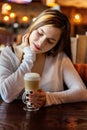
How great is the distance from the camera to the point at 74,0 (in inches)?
360

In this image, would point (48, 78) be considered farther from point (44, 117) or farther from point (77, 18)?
point (77, 18)

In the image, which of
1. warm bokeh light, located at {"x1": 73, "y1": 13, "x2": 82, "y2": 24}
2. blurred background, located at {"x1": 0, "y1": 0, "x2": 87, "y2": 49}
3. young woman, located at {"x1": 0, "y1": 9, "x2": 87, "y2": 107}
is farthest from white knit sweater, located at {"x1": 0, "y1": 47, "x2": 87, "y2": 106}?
warm bokeh light, located at {"x1": 73, "y1": 13, "x2": 82, "y2": 24}

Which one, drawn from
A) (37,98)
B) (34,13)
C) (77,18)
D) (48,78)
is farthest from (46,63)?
(34,13)

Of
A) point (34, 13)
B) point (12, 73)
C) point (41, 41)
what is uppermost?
point (41, 41)

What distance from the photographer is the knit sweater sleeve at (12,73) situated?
1479 millimetres

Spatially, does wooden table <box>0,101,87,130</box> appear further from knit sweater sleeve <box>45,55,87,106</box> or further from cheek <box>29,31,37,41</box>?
cheek <box>29,31,37,41</box>

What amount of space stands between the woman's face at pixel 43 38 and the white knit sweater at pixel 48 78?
58mm

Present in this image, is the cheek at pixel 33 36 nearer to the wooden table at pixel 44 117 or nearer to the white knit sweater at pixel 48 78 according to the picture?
the white knit sweater at pixel 48 78

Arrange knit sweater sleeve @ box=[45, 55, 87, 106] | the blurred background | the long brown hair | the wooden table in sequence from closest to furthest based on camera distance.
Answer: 1. the wooden table
2. knit sweater sleeve @ box=[45, 55, 87, 106]
3. the long brown hair
4. the blurred background

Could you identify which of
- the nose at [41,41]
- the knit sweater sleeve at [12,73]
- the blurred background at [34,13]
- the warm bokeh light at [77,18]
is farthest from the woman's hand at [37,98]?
the warm bokeh light at [77,18]

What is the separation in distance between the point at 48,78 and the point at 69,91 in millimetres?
183

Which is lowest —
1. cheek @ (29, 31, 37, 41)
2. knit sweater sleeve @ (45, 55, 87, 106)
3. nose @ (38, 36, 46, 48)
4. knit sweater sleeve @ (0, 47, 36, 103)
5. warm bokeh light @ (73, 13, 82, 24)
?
warm bokeh light @ (73, 13, 82, 24)

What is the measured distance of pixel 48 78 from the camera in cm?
166

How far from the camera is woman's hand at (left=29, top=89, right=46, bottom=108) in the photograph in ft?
4.31
